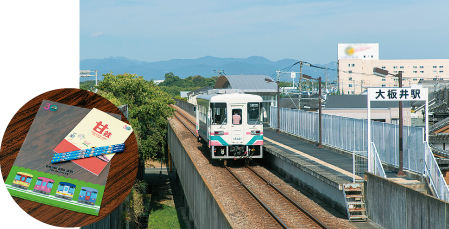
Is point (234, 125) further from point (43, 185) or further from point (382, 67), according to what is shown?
point (382, 67)

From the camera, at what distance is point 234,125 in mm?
17719

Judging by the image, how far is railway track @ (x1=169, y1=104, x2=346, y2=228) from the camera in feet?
34.3

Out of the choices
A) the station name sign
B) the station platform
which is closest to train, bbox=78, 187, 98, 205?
the station platform

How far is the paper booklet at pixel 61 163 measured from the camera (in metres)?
4.31

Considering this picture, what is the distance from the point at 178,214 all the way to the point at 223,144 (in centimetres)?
1648

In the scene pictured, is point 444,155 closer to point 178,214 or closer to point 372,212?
point 372,212

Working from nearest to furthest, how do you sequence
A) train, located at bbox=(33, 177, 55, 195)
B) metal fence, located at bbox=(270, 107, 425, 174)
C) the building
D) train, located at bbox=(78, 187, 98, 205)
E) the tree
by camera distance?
1. train, located at bbox=(33, 177, 55, 195)
2. train, located at bbox=(78, 187, 98, 205)
3. metal fence, located at bbox=(270, 107, 425, 174)
4. the tree
5. the building

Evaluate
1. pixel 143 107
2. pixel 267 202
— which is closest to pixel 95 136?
pixel 267 202

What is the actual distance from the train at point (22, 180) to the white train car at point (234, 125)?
1338 centimetres

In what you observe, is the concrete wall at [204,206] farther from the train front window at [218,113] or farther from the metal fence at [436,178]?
the metal fence at [436,178]

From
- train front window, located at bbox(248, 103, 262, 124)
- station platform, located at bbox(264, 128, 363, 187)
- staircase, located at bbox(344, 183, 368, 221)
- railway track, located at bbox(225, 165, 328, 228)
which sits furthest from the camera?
train front window, located at bbox(248, 103, 262, 124)

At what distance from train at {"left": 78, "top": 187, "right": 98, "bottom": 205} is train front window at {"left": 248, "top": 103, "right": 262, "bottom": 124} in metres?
13.3

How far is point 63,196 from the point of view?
14.8 feet

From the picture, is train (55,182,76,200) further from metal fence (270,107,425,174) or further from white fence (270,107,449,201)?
metal fence (270,107,425,174)
